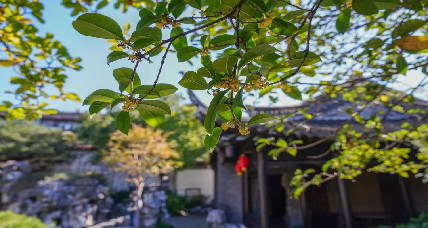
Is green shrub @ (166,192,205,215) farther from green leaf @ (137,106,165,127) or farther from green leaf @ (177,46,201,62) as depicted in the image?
green leaf @ (177,46,201,62)

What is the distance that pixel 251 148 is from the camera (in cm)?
520

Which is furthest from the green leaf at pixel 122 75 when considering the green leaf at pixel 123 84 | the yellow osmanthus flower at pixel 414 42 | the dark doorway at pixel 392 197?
the dark doorway at pixel 392 197

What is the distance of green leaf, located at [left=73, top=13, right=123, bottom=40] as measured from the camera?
19.8 inches

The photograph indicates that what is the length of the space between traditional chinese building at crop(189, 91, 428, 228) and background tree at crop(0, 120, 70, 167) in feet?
40.5

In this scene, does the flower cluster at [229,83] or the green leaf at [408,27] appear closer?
the flower cluster at [229,83]

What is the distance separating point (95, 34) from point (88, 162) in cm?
1830

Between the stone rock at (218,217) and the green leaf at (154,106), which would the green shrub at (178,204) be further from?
the green leaf at (154,106)

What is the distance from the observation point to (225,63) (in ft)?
1.59

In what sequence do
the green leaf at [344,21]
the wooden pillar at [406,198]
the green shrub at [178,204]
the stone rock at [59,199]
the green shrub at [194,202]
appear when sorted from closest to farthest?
the green leaf at [344,21] → the wooden pillar at [406,198] → the stone rock at [59,199] → the green shrub at [178,204] → the green shrub at [194,202]

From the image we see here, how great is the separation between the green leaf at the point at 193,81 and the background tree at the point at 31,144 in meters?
17.3

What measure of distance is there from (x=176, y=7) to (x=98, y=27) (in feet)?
0.57

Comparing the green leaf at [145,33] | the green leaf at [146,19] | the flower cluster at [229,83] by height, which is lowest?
the flower cluster at [229,83]

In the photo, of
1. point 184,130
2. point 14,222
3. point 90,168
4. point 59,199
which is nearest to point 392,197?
point 14,222

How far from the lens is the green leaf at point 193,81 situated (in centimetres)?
56
